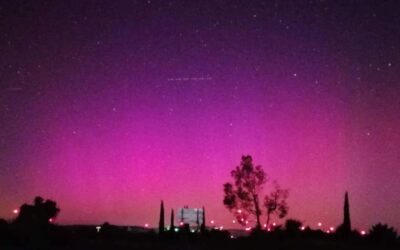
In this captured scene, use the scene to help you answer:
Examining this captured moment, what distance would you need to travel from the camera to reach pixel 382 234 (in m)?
40.9

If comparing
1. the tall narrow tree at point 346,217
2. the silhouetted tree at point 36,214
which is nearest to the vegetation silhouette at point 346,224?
the tall narrow tree at point 346,217

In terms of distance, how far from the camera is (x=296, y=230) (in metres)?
45.0

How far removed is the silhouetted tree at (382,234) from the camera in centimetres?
3986

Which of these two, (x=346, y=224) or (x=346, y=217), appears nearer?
(x=346, y=224)

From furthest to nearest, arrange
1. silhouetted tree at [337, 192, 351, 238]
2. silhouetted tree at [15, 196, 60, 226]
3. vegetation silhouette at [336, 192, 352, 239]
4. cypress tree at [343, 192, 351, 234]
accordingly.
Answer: cypress tree at [343, 192, 351, 234], silhouetted tree at [337, 192, 351, 238], vegetation silhouette at [336, 192, 352, 239], silhouetted tree at [15, 196, 60, 226]

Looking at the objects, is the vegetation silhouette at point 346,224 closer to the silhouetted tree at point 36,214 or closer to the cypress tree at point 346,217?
the cypress tree at point 346,217

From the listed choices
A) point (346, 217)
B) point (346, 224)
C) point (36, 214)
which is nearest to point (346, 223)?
point (346, 224)

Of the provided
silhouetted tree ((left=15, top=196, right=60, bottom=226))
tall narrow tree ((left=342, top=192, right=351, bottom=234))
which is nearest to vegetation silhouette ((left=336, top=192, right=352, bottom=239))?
tall narrow tree ((left=342, top=192, right=351, bottom=234))

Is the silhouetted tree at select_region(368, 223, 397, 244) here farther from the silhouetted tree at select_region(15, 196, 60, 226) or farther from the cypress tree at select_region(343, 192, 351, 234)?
the silhouetted tree at select_region(15, 196, 60, 226)

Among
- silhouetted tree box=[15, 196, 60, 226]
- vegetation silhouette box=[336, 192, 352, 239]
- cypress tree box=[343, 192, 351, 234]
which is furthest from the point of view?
cypress tree box=[343, 192, 351, 234]

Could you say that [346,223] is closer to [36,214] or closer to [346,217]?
[346,217]

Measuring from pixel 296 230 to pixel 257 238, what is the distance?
5150 millimetres

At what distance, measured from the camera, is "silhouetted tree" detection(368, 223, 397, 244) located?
131 ft

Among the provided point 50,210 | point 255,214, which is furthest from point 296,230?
point 50,210
